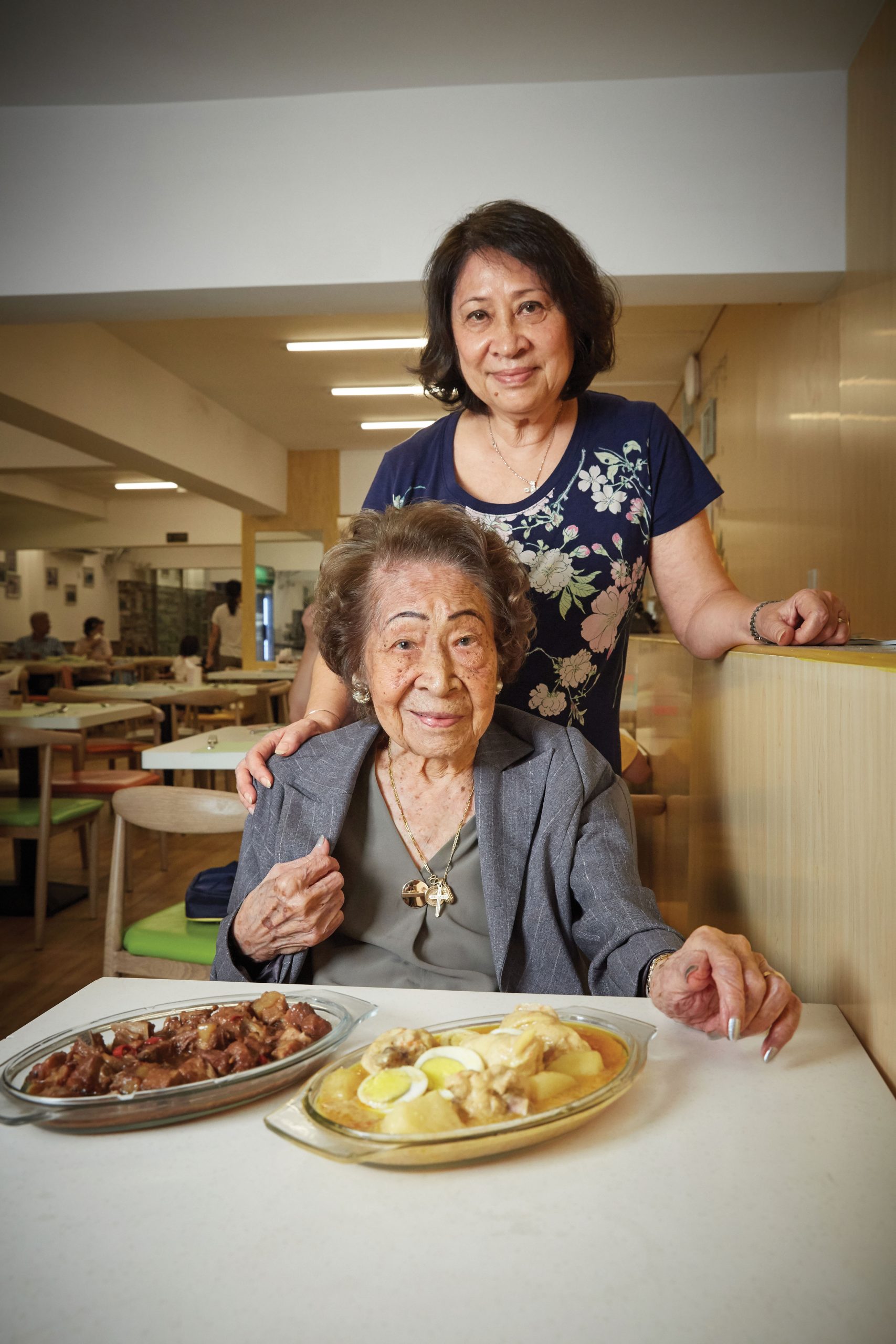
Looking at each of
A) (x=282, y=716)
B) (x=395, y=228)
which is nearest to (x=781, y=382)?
(x=395, y=228)

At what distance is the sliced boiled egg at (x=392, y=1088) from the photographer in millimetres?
825

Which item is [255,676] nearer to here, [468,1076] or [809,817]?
[809,817]

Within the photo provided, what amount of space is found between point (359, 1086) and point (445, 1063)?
0.08m

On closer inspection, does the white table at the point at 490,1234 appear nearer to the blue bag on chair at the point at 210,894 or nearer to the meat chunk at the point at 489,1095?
the meat chunk at the point at 489,1095

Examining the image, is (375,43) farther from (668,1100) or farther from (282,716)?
(282,716)

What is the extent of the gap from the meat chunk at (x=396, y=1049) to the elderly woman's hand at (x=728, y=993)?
0.27m

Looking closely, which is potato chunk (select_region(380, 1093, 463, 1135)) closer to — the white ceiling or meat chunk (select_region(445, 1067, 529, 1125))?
meat chunk (select_region(445, 1067, 529, 1125))

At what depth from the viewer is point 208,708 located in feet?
37.3

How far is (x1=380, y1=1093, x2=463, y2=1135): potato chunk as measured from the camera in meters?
0.77

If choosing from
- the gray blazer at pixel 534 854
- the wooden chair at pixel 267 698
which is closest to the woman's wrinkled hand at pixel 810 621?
the gray blazer at pixel 534 854

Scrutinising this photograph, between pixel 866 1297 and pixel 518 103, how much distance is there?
174 inches

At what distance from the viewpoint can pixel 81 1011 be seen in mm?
1129

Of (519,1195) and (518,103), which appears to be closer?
(519,1195)

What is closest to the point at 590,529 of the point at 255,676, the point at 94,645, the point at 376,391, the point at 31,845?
the point at 31,845
